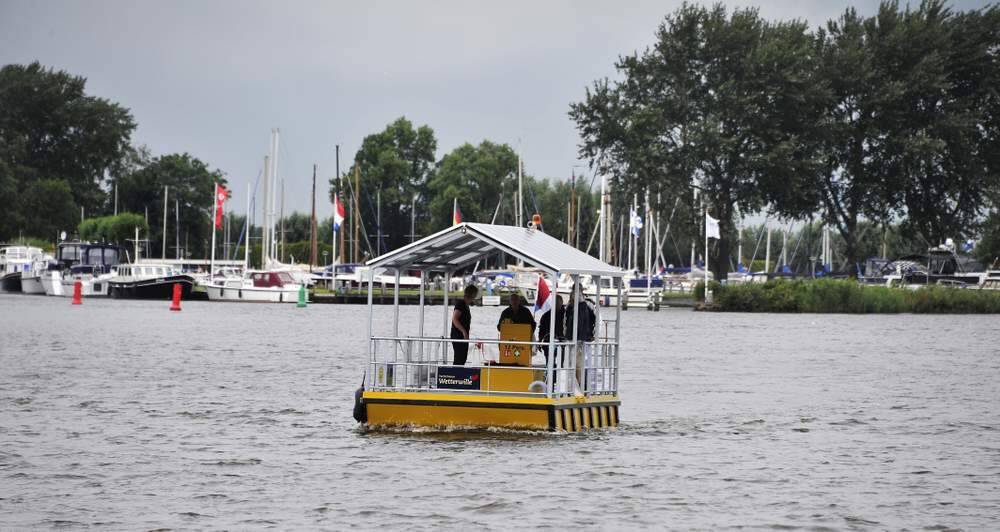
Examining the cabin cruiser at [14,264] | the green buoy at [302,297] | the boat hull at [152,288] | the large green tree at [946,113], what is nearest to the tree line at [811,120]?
the large green tree at [946,113]

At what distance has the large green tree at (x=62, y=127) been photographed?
15375cm

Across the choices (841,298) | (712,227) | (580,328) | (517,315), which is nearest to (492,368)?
(517,315)

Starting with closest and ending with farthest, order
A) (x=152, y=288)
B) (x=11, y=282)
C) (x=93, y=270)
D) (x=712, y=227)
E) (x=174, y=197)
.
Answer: (x=712, y=227), (x=152, y=288), (x=93, y=270), (x=11, y=282), (x=174, y=197)

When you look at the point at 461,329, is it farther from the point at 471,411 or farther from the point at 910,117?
the point at 910,117

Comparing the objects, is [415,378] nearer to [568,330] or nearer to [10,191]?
[568,330]

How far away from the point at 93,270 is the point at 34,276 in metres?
8.83

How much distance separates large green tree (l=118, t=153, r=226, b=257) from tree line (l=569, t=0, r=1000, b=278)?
7310 centimetres

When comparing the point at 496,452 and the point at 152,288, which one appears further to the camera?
the point at 152,288

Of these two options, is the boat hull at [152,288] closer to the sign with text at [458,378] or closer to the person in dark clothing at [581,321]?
the person in dark clothing at [581,321]

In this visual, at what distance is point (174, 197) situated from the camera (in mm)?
159875

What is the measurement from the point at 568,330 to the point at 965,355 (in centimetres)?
3322

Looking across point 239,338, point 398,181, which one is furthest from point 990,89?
point 398,181

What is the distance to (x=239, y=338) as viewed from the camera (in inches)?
2486

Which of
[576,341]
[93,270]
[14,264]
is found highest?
[14,264]
